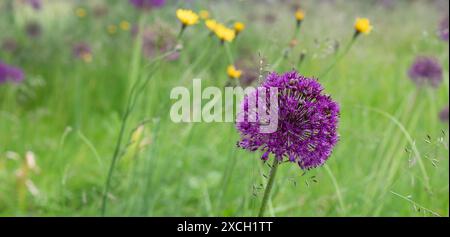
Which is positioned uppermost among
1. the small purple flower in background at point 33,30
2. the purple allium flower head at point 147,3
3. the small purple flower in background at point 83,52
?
the small purple flower in background at point 33,30

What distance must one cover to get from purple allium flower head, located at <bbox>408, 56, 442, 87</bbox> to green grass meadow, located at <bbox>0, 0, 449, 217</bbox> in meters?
0.10

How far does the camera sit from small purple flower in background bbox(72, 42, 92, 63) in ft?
13.0

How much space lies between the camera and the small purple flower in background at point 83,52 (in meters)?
3.97

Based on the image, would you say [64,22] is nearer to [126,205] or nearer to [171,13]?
[171,13]

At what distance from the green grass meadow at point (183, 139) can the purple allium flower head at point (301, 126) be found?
3.0 inches

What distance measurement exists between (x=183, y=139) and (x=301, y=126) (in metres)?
1.61

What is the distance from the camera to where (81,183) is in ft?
9.96

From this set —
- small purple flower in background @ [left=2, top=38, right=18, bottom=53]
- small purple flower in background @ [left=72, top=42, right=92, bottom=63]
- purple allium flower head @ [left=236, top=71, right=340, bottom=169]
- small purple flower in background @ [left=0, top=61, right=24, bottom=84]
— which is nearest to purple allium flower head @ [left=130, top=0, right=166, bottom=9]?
small purple flower in background @ [left=72, top=42, right=92, bottom=63]

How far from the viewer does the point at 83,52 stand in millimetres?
4020

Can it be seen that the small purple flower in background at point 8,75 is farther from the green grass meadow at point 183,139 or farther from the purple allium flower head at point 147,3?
the purple allium flower head at point 147,3

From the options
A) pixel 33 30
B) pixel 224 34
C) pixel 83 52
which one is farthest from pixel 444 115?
pixel 33 30

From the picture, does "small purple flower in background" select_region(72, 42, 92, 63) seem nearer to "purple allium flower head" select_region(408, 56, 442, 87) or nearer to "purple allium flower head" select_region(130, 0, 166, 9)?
"purple allium flower head" select_region(130, 0, 166, 9)

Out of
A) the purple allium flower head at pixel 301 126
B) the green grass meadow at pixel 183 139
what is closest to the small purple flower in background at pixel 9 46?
the green grass meadow at pixel 183 139
